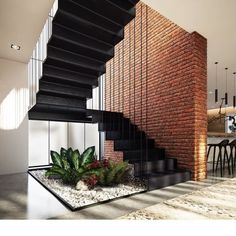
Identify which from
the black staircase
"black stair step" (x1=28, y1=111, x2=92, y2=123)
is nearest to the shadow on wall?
"black stair step" (x1=28, y1=111, x2=92, y2=123)

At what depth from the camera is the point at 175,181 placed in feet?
13.6

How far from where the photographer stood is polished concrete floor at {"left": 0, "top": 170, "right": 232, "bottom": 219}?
2482 millimetres

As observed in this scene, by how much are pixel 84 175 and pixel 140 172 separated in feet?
3.39

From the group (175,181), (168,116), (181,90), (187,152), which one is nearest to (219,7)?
(181,90)

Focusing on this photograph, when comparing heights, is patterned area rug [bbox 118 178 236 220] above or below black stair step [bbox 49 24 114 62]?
below

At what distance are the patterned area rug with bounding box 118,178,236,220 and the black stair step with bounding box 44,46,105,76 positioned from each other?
9.15 ft

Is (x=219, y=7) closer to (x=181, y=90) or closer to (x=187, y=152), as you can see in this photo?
(x=181, y=90)

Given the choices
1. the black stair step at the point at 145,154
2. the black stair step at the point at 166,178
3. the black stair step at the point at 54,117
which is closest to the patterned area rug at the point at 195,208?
the black stair step at the point at 166,178

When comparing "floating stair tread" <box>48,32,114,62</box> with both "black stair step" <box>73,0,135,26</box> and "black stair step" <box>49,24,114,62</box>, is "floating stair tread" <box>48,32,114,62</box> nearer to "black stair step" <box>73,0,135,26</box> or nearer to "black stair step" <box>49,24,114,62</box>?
"black stair step" <box>49,24,114,62</box>

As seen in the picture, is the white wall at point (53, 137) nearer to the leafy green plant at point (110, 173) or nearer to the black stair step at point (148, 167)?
the leafy green plant at point (110, 173)

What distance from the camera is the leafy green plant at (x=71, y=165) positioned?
401 cm

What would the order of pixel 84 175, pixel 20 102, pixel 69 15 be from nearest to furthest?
pixel 69 15 < pixel 84 175 < pixel 20 102

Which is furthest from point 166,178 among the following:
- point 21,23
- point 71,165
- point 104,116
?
point 21,23

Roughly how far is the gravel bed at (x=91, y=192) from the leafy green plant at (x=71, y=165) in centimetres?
17
